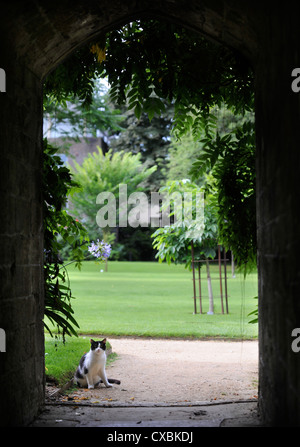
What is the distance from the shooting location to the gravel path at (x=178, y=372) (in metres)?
6.18

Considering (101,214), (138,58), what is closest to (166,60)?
(138,58)

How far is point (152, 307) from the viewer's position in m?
15.8

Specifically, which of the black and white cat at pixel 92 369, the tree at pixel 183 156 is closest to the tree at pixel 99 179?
the tree at pixel 183 156

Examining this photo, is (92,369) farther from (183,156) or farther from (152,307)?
(183,156)

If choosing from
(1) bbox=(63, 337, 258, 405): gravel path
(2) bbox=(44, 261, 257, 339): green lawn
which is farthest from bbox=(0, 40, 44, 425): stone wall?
(2) bbox=(44, 261, 257, 339): green lawn

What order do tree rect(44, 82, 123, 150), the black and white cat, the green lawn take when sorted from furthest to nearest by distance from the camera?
tree rect(44, 82, 123, 150) < the green lawn < the black and white cat

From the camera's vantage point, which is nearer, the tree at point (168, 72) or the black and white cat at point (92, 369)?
the tree at point (168, 72)

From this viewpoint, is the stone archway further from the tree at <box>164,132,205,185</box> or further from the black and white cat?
the tree at <box>164,132,205,185</box>

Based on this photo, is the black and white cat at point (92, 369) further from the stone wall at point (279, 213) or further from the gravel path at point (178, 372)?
the stone wall at point (279, 213)

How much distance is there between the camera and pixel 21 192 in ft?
12.4

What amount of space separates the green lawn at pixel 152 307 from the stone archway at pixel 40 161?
8.86 ft

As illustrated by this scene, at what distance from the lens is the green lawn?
11.5 m

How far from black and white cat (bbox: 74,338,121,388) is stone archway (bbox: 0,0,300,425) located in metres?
2.33
